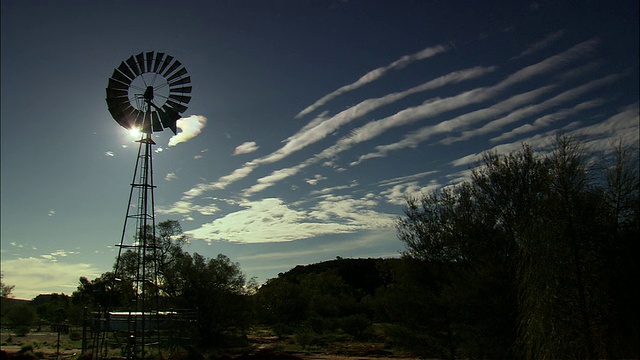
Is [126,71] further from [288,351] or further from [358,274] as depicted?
[358,274]

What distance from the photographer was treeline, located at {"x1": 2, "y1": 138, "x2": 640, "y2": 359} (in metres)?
9.09

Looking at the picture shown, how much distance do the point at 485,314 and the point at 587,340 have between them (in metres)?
9.05

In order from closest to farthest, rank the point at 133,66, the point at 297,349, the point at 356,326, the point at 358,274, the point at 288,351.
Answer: the point at 133,66, the point at 288,351, the point at 297,349, the point at 356,326, the point at 358,274

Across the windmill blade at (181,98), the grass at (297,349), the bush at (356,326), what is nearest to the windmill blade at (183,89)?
the windmill blade at (181,98)

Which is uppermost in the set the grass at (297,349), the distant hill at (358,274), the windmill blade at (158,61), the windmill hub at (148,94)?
the windmill blade at (158,61)

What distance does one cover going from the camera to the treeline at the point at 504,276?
909cm

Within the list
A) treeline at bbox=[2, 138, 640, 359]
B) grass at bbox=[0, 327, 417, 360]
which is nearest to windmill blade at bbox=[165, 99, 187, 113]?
treeline at bbox=[2, 138, 640, 359]

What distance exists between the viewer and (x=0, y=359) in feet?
70.0

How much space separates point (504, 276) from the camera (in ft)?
57.0

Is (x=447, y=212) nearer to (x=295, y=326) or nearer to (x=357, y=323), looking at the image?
(x=357, y=323)

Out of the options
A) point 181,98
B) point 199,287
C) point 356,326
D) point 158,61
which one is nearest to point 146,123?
point 181,98

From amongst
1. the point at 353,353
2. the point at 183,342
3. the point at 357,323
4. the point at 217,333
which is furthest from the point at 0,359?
the point at 357,323

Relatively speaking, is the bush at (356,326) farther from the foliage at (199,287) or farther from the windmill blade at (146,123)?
the windmill blade at (146,123)

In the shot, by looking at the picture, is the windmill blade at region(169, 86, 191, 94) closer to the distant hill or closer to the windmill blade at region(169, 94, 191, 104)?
the windmill blade at region(169, 94, 191, 104)
